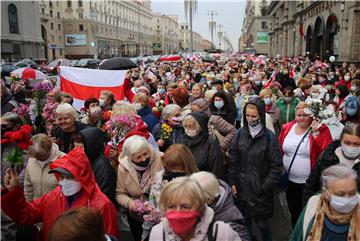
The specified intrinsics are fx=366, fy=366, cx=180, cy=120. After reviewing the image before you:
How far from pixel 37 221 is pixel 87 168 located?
2.13 ft

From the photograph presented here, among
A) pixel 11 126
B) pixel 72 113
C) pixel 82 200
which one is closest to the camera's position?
pixel 82 200

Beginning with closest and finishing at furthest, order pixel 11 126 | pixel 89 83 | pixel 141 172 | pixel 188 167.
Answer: pixel 188 167
pixel 141 172
pixel 11 126
pixel 89 83

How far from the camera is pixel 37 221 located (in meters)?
3.10

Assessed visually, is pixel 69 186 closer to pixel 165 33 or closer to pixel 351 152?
pixel 351 152

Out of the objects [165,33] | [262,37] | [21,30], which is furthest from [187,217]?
[165,33]

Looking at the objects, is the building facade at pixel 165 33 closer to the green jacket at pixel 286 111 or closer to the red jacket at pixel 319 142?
the green jacket at pixel 286 111

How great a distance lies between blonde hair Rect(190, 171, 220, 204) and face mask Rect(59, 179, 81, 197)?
96 cm

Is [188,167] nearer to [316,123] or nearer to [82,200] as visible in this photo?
[82,200]

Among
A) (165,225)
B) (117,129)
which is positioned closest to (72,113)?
(117,129)

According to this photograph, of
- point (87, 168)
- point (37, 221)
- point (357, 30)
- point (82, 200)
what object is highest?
point (357, 30)

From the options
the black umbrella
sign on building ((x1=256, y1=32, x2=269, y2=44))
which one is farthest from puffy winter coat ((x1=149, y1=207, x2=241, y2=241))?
sign on building ((x1=256, y1=32, x2=269, y2=44))

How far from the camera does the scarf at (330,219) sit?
254 centimetres

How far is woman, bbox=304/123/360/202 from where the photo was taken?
339 centimetres

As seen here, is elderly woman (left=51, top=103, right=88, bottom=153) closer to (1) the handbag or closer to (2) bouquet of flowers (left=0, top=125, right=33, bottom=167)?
(2) bouquet of flowers (left=0, top=125, right=33, bottom=167)
